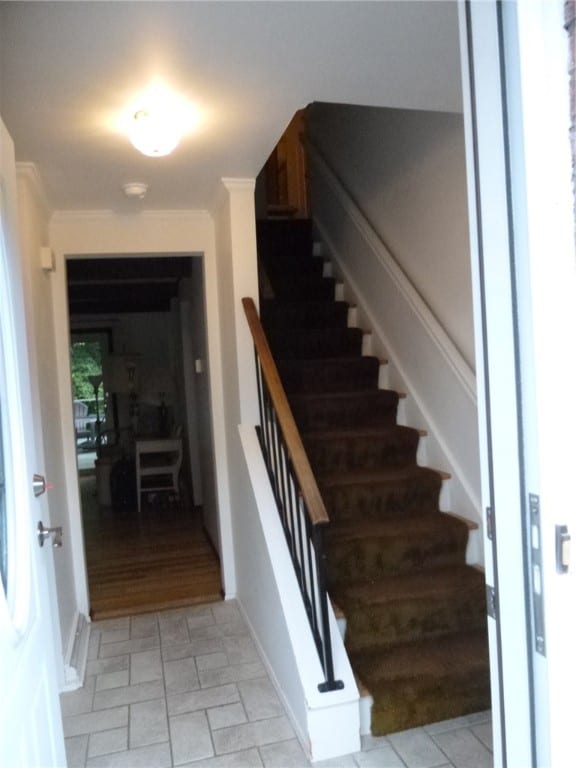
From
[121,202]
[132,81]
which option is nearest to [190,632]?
[121,202]

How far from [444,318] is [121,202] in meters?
1.88

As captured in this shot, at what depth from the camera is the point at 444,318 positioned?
2.92 m

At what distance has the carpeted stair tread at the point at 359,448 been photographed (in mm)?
3049

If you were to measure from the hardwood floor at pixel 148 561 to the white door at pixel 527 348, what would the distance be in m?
2.86

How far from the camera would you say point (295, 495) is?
2330mm

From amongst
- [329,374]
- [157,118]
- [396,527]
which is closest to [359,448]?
[396,527]

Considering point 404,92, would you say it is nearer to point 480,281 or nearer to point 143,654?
point 480,281

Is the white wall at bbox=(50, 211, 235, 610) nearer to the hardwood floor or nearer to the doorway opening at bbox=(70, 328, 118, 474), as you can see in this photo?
the hardwood floor

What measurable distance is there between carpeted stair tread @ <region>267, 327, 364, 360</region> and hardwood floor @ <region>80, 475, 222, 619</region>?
1628 millimetres

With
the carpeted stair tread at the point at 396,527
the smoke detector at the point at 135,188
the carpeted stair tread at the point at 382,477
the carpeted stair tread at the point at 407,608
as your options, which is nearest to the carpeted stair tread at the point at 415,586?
the carpeted stair tread at the point at 407,608

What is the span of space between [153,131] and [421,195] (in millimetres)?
1560

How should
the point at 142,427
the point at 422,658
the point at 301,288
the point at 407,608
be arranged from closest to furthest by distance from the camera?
1. the point at 422,658
2. the point at 407,608
3. the point at 301,288
4. the point at 142,427

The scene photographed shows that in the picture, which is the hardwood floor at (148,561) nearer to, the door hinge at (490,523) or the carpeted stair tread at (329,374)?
the carpeted stair tread at (329,374)

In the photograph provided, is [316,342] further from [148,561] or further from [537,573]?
[537,573]
